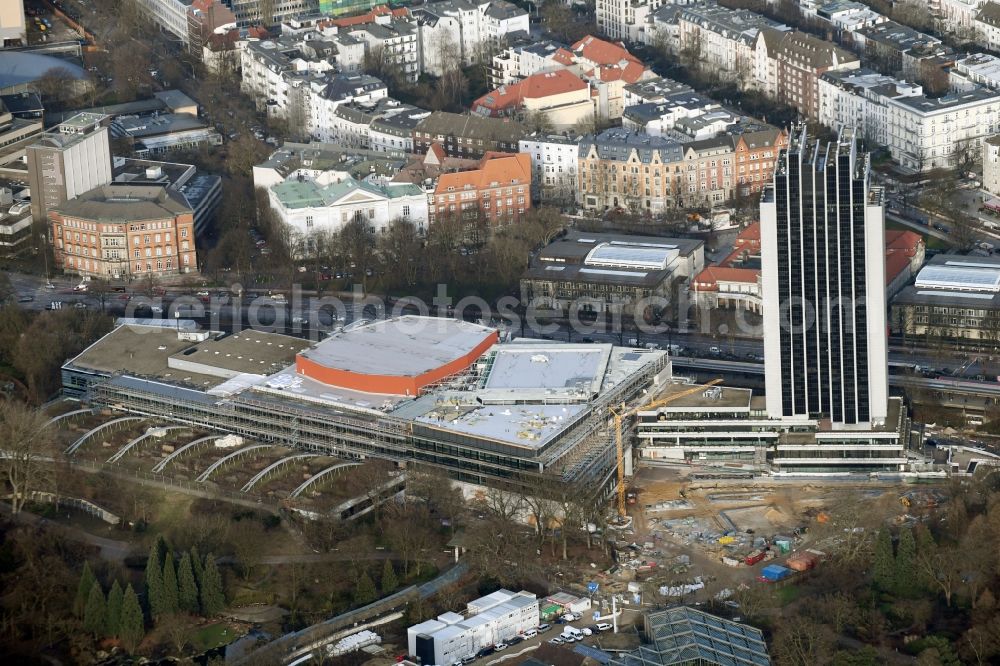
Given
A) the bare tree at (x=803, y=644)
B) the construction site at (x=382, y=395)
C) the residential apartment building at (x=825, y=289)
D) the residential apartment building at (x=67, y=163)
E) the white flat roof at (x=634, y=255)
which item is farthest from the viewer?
the residential apartment building at (x=67, y=163)

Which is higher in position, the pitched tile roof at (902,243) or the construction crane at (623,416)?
the pitched tile roof at (902,243)

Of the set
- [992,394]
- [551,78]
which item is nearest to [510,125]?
[551,78]

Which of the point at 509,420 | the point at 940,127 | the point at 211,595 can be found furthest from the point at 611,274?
the point at 211,595

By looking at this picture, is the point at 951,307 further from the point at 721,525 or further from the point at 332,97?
the point at 332,97

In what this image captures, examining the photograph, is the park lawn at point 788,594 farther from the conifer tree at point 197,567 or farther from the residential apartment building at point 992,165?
the residential apartment building at point 992,165

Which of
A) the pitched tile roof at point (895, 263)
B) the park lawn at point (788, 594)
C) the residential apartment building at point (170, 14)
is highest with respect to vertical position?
the residential apartment building at point (170, 14)

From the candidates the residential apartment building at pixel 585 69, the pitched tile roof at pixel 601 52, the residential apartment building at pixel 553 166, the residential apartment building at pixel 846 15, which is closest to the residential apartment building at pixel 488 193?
the residential apartment building at pixel 553 166

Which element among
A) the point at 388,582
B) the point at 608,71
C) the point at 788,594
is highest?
the point at 608,71

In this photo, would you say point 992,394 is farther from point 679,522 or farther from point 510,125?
point 510,125
